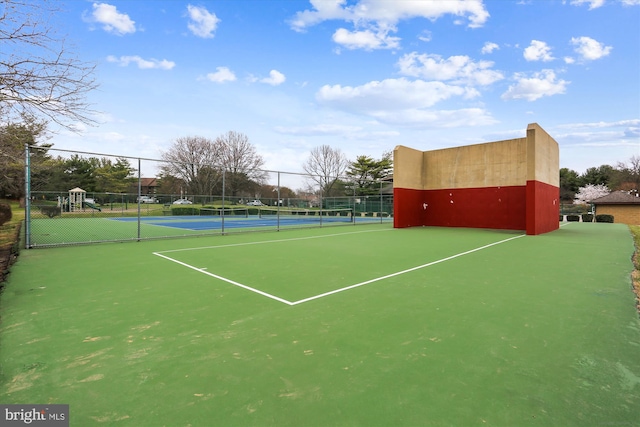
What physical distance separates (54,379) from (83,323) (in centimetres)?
126

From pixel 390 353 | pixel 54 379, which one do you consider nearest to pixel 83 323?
pixel 54 379

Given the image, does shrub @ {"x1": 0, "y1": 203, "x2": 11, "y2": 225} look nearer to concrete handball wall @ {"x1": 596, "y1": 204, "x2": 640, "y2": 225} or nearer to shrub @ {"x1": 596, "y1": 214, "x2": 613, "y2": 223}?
shrub @ {"x1": 596, "y1": 214, "x2": 613, "y2": 223}

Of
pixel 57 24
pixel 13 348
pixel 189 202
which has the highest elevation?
pixel 57 24

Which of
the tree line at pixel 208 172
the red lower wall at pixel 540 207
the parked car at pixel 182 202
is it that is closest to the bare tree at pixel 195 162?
the tree line at pixel 208 172

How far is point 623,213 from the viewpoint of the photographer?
26125mm

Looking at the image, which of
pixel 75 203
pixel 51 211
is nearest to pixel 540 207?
pixel 51 211

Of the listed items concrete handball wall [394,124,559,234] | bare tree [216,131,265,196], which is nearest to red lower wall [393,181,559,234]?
concrete handball wall [394,124,559,234]

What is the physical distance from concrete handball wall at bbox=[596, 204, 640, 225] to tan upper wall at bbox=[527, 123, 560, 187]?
16388 millimetres

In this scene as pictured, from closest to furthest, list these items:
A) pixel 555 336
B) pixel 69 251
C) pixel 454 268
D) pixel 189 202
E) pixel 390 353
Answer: pixel 390 353 < pixel 555 336 < pixel 454 268 < pixel 69 251 < pixel 189 202

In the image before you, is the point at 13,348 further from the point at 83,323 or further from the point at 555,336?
the point at 555,336

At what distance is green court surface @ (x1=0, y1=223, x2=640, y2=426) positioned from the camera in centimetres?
186

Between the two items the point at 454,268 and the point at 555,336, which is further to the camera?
the point at 454,268

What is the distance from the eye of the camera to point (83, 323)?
328cm

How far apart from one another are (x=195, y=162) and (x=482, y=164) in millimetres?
33956
